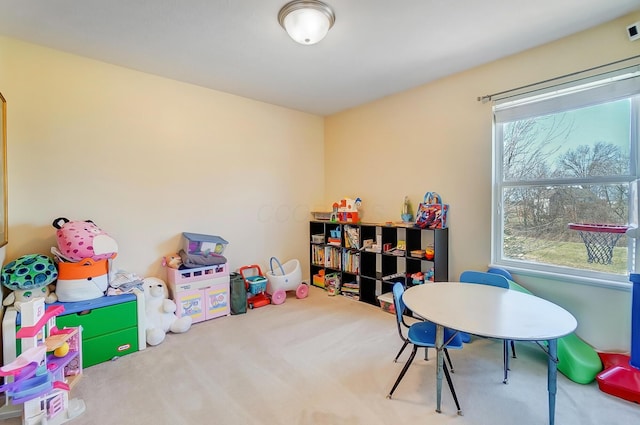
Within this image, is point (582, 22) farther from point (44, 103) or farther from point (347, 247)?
point (44, 103)

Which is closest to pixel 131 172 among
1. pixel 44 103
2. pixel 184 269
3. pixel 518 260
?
pixel 44 103

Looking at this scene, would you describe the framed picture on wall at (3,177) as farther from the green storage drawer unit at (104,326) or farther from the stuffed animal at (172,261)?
the stuffed animal at (172,261)

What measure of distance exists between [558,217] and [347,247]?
7.36 ft

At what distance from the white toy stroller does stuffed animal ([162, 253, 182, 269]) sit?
107 cm

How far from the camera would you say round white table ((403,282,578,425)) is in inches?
58.4

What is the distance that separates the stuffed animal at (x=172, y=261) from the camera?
119 inches

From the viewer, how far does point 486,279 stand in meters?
2.32

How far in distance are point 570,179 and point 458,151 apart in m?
0.97

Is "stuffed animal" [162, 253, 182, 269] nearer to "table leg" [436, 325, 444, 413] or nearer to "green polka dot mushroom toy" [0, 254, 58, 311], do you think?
"green polka dot mushroom toy" [0, 254, 58, 311]

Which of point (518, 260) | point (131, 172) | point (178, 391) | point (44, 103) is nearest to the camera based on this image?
point (178, 391)

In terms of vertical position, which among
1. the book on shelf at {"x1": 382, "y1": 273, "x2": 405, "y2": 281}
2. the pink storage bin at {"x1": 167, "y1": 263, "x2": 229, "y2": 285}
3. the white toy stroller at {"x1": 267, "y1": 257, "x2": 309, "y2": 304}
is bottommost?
the white toy stroller at {"x1": 267, "y1": 257, "x2": 309, "y2": 304}

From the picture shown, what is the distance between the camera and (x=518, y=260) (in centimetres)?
274

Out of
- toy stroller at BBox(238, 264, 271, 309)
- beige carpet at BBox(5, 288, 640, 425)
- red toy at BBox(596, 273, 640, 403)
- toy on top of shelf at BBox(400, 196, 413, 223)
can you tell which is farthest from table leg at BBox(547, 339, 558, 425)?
toy stroller at BBox(238, 264, 271, 309)

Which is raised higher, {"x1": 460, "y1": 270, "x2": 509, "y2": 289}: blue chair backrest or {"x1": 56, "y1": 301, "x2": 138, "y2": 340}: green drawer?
{"x1": 460, "y1": 270, "x2": 509, "y2": 289}: blue chair backrest
